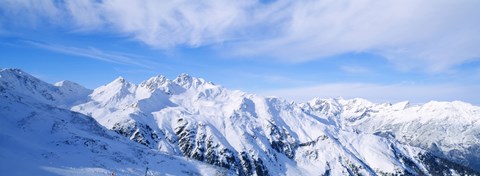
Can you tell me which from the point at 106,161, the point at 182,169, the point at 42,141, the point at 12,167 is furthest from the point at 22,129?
the point at 182,169

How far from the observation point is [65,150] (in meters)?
118

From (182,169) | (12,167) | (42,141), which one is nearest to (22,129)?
(42,141)

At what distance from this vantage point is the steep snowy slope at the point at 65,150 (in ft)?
324

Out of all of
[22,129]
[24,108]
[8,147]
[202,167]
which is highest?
[24,108]

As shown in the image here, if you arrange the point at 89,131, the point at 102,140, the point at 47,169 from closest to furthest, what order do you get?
the point at 47,169, the point at 102,140, the point at 89,131

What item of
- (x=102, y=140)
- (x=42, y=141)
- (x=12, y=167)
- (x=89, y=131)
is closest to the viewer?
(x=12, y=167)

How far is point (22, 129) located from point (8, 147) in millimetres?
25294

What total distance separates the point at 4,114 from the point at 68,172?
166 ft

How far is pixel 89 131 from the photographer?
152 metres

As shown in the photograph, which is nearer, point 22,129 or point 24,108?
point 22,129

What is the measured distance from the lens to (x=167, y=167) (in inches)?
5118

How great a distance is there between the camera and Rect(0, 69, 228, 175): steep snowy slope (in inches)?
3887

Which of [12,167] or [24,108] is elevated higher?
[24,108]

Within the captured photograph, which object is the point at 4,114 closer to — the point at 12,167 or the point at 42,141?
the point at 42,141
